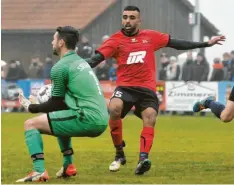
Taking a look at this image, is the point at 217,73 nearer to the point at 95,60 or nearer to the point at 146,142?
the point at 95,60

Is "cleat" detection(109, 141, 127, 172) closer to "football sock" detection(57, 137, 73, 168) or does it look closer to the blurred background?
"football sock" detection(57, 137, 73, 168)

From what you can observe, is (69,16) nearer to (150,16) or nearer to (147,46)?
(150,16)

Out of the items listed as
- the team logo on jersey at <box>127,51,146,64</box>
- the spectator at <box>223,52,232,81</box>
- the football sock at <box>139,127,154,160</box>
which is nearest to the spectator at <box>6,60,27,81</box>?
the spectator at <box>223,52,232,81</box>

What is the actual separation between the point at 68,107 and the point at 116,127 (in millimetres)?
2247

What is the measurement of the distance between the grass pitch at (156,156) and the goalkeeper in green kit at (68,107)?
0.57 meters

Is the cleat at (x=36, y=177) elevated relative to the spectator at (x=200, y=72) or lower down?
elevated

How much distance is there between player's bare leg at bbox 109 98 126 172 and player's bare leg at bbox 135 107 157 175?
1.24 ft

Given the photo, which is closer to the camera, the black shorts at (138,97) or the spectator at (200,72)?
the black shorts at (138,97)

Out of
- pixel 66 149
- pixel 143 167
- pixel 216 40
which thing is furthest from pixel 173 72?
pixel 66 149

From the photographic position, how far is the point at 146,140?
1206cm

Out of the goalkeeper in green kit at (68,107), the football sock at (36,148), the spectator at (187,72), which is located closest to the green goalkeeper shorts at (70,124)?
the goalkeeper in green kit at (68,107)

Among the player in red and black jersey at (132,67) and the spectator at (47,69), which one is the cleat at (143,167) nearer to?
the player in red and black jersey at (132,67)

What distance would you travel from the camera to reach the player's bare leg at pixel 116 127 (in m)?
12.4

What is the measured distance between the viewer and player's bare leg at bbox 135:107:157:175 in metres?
11.7
